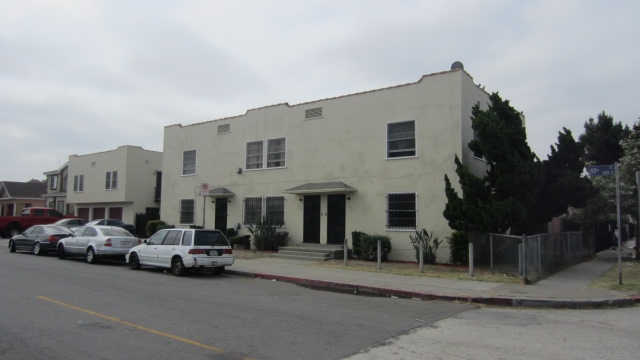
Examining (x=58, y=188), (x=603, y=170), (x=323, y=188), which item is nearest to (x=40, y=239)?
(x=323, y=188)

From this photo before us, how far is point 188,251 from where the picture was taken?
46.6ft

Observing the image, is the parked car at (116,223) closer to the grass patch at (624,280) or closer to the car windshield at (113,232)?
the car windshield at (113,232)

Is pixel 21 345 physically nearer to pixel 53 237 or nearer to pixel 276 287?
pixel 276 287

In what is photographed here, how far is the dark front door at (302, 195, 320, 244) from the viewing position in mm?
20531

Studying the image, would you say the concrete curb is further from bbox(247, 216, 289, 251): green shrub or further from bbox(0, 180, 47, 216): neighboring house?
bbox(0, 180, 47, 216): neighboring house

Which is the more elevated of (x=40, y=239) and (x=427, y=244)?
(x=427, y=244)

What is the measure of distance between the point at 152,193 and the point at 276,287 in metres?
24.4

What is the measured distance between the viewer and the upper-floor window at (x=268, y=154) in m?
22.4

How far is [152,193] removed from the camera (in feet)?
112

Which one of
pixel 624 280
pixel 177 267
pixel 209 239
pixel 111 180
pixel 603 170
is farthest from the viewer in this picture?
pixel 111 180

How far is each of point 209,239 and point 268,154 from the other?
8802 mm

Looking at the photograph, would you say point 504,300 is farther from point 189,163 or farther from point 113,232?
point 189,163

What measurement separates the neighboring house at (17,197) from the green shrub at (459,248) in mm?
50759

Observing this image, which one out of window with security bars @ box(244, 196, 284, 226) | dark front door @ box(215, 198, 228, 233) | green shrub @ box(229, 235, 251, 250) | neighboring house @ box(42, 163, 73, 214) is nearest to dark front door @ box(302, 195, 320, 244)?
window with security bars @ box(244, 196, 284, 226)
